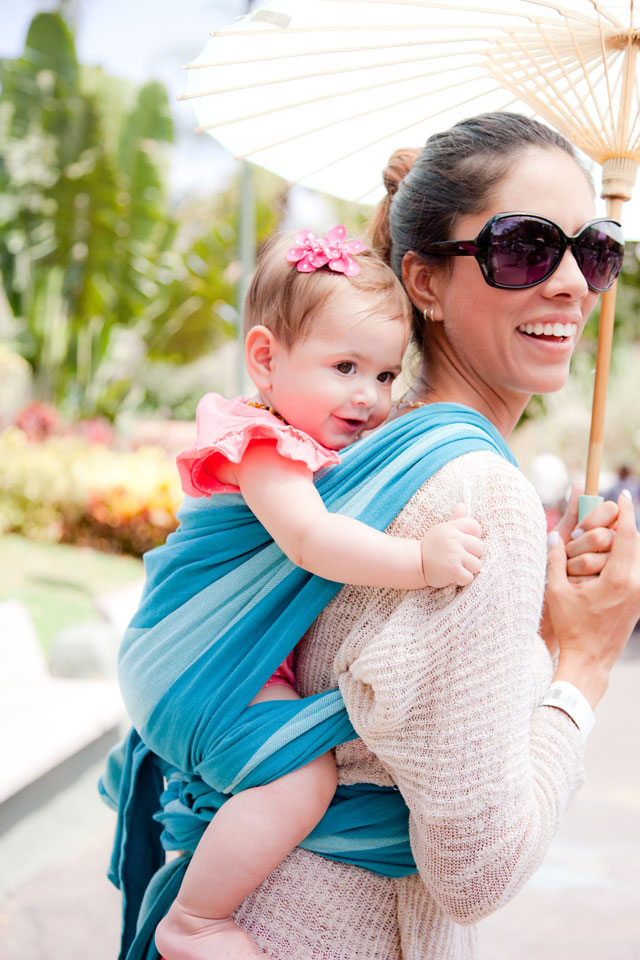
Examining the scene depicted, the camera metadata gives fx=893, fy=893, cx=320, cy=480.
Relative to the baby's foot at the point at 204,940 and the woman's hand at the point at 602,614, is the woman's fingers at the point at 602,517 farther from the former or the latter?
the baby's foot at the point at 204,940

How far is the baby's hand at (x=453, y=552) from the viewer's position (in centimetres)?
119

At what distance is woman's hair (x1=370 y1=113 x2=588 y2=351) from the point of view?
1596 mm

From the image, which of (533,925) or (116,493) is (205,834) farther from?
(116,493)

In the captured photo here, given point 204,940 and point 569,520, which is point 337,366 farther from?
point 204,940

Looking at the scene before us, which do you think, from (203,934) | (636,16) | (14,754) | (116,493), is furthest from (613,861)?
(116,493)

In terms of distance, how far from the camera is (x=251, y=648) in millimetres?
1396

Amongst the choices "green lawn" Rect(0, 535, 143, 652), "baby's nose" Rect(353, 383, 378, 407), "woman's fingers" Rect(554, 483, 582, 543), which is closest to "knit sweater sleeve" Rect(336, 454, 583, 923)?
"baby's nose" Rect(353, 383, 378, 407)

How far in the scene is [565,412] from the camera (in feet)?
42.1

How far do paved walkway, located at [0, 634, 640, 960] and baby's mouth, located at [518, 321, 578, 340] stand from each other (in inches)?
122

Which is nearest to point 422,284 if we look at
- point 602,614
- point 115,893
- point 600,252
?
point 600,252

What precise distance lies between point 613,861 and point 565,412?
9.00 metres

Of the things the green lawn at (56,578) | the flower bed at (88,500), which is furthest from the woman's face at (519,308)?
the flower bed at (88,500)

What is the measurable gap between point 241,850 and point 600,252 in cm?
117

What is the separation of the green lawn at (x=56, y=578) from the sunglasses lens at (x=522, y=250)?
534cm
